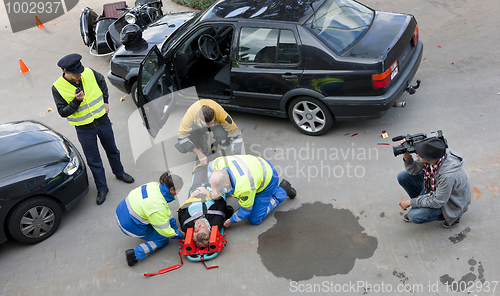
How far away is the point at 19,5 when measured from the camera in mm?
12602

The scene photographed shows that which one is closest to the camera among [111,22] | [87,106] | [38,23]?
[87,106]

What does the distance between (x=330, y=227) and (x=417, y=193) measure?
99 cm

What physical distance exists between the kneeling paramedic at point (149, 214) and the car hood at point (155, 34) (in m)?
3.08

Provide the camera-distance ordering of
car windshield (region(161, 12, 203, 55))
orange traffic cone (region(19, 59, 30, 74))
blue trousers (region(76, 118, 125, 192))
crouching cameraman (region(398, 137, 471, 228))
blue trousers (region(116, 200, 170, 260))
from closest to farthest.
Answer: crouching cameraman (region(398, 137, 471, 228)) → blue trousers (region(116, 200, 170, 260)) → blue trousers (region(76, 118, 125, 192)) → car windshield (region(161, 12, 203, 55)) → orange traffic cone (region(19, 59, 30, 74))

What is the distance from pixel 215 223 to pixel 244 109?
213 cm

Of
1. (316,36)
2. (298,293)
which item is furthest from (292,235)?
(316,36)

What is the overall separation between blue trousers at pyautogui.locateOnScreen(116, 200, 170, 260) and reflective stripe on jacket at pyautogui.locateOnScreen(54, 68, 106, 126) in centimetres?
127

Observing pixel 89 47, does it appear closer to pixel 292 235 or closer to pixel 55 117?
pixel 55 117

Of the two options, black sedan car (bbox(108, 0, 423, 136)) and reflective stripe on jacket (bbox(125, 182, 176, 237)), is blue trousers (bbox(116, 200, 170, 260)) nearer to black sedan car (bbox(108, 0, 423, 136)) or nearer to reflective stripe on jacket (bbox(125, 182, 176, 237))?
reflective stripe on jacket (bbox(125, 182, 176, 237))

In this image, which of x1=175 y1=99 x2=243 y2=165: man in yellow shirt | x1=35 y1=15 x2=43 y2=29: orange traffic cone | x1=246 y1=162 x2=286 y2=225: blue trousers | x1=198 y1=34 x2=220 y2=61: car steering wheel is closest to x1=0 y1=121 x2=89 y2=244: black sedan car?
x1=175 y1=99 x2=243 y2=165: man in yellow shirt

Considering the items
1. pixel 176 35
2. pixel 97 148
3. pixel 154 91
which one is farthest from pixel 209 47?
pixel 97 148

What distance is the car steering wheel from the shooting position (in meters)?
6.24

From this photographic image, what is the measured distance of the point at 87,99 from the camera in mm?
4625

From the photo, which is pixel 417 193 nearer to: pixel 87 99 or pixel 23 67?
pixel 87 99
